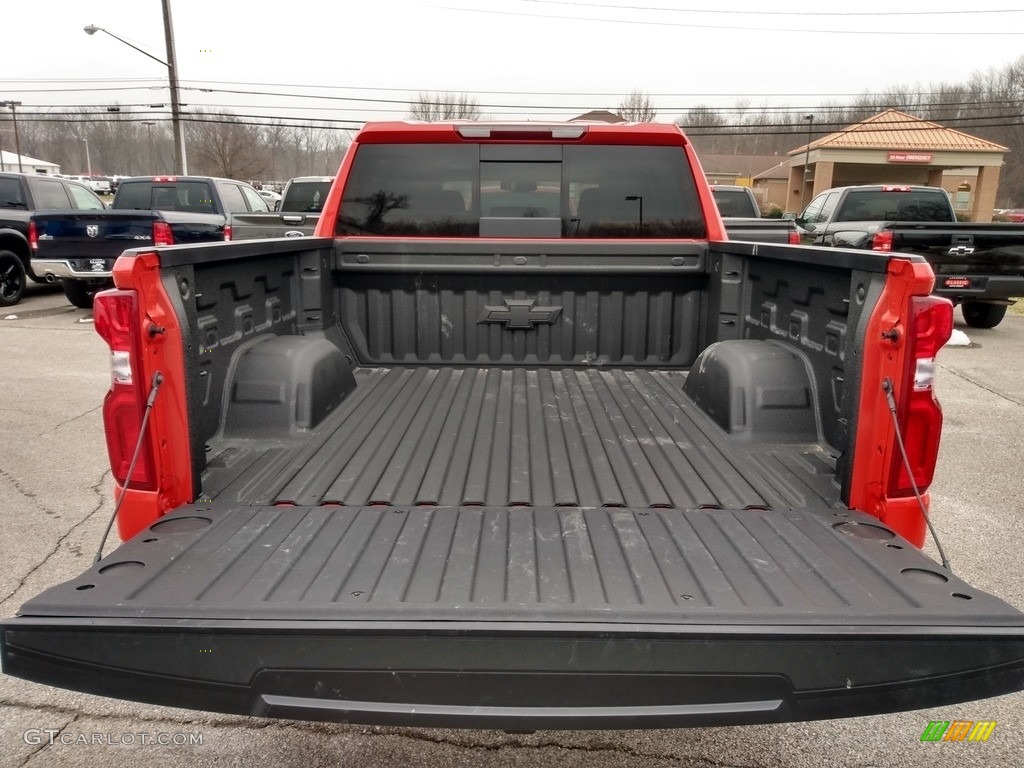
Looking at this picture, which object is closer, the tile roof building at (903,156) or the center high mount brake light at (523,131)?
the center high mount brake light at (523,131)

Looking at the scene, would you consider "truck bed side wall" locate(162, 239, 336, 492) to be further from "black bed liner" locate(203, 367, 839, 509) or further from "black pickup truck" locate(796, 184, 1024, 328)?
"black pickup truck" locate(796, 184, 1024, 328)

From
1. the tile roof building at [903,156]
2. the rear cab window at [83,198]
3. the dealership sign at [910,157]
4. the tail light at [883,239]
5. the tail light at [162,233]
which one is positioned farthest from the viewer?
the dealership sign at [910,157]

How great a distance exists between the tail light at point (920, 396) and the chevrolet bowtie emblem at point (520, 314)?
2.21 metres

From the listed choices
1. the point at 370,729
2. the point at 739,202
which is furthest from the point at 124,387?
the point at 739,202

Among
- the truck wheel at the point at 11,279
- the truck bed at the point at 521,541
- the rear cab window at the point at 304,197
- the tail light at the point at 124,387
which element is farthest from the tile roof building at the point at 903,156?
the tail light at the point at 124,387

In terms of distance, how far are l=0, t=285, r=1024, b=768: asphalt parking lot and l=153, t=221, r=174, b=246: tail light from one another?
12.6ft

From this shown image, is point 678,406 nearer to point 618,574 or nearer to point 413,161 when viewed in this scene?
point 618,574

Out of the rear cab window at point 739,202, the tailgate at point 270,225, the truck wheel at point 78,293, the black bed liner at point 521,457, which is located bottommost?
the truck wheel at point 78,293

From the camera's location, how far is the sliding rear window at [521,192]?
→ 4074mm

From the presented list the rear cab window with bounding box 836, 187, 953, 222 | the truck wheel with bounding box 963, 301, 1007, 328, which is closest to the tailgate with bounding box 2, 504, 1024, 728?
the truck wheel with bounding box 963, 301, 1007, 328

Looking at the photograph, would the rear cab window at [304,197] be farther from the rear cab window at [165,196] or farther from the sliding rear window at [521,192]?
the sliding rear window at [521,192]

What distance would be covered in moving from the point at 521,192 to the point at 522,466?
200 cm

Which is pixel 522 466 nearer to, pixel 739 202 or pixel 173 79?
pixel 739 202

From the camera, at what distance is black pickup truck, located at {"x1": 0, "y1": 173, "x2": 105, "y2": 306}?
12.2 meters
